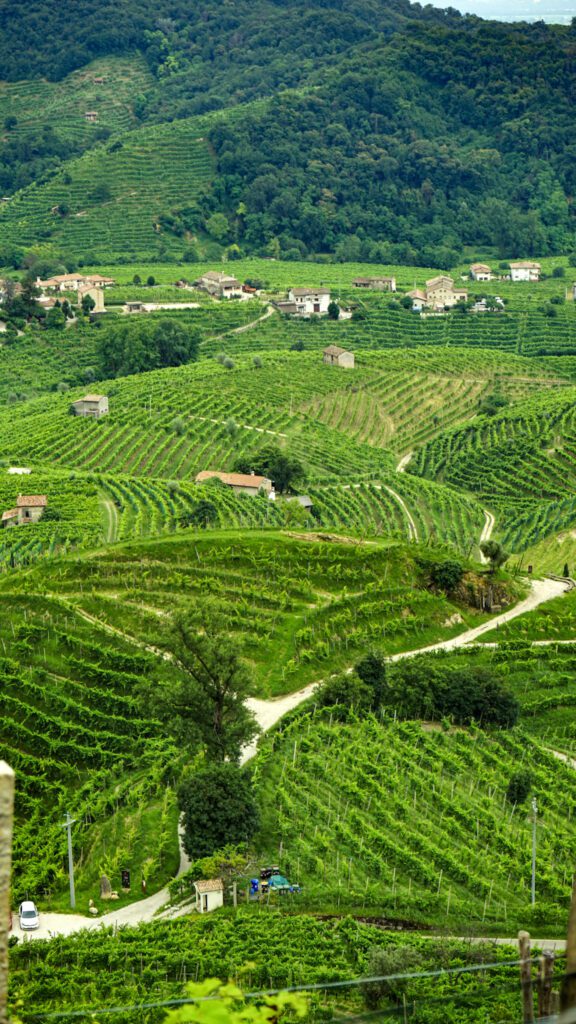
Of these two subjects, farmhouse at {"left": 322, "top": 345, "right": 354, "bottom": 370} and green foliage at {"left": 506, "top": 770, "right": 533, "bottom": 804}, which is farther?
farmhouse at {"left": 322, "top": 345, "right": 354, "bottom": 370}

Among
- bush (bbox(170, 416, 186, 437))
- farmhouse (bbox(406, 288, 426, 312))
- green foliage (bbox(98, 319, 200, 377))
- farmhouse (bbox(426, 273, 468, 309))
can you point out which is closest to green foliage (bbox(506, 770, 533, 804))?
bush (bbox(170, 416, 186, 437))

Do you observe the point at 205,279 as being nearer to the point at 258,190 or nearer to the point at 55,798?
the point at 258,190

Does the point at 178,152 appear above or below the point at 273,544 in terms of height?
above

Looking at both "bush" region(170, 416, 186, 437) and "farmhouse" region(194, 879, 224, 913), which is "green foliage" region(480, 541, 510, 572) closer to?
"farmhouse" region(194, 879, 224, 913)

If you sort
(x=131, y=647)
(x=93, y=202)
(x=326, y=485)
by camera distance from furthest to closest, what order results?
(x=93, y=202), (x=326, y=485), (x=131, y=647)

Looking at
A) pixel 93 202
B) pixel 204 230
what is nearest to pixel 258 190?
pixel 204 230

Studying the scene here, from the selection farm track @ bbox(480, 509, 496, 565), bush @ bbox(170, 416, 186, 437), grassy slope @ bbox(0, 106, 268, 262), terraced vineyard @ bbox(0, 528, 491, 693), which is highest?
grassy slope @ bbox(0, 106, 268, 262)

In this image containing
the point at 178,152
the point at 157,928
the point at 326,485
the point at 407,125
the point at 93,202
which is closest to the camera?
the point at 157,928
